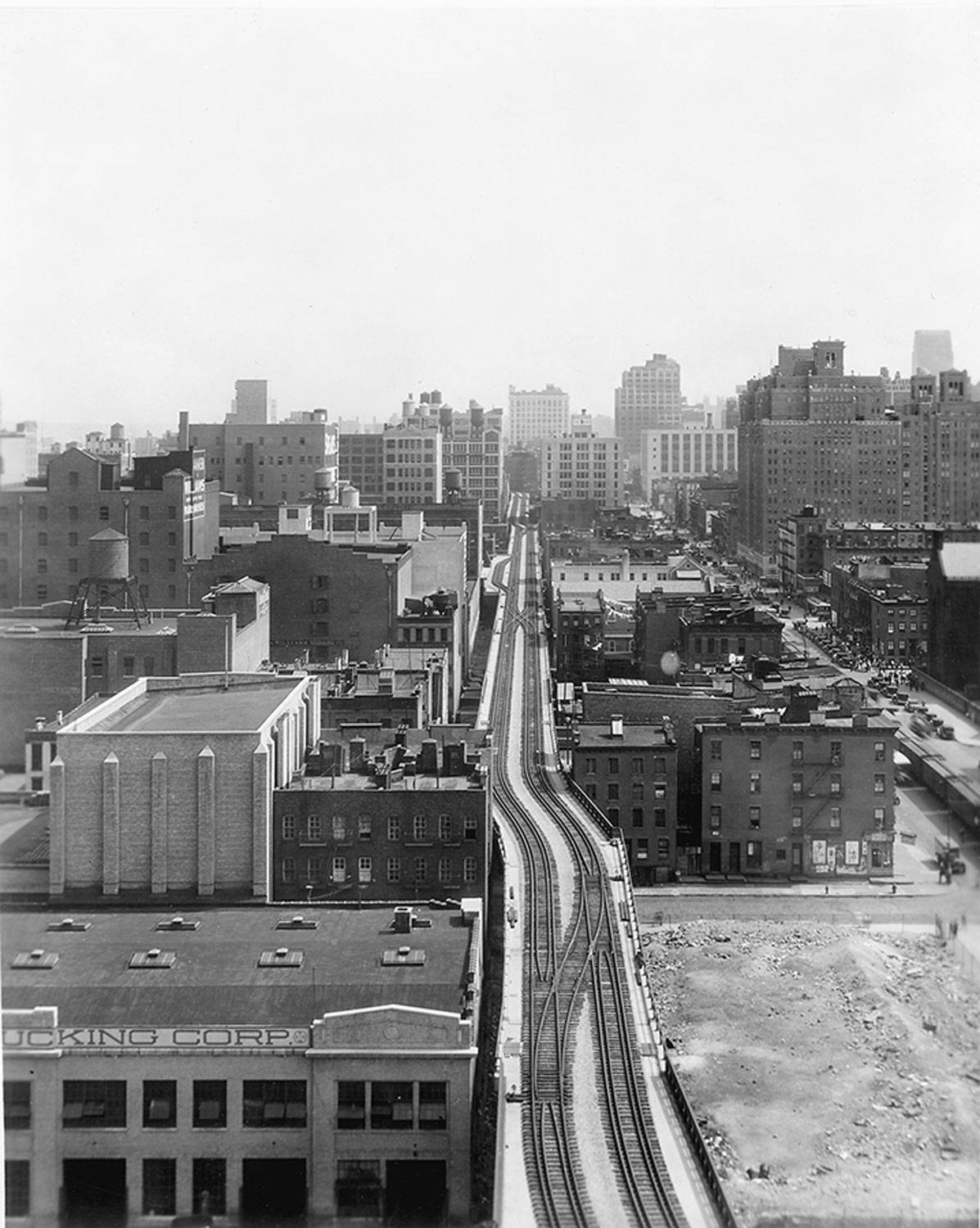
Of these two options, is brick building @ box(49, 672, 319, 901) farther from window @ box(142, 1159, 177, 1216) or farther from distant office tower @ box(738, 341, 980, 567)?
distant office tower @ box(738, 341, 980, 567)

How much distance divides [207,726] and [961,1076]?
865 centimetres

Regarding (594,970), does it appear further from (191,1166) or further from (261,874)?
(191,1166)

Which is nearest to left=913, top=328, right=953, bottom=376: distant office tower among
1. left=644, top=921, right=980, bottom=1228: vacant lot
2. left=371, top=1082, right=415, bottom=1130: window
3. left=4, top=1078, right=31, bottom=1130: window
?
left=644, top=921, right=980, bottom=1228: vacant lot

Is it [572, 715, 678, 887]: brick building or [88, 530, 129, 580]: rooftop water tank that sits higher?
[88, 530, 129, 580]: rooftop water tank

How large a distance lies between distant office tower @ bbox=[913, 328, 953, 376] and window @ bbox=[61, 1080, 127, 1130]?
30.2ft

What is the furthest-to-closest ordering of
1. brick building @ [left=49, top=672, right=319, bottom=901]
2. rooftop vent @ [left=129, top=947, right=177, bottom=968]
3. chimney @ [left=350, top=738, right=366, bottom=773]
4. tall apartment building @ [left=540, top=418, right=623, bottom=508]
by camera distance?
tall apartment building @ [left=540, top=418, right=623, bottom=508] < chimney @ [left=350, top=738, right=366, bottom=773] < brick building @ [left=49, top=672, right=319, bottom=901] < rooftop vent @ [left=129, top=947, right=177, bottom=968]

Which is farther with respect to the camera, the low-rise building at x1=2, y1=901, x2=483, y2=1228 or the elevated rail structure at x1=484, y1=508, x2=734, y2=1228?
the elevated rail structure at x1=484, y1=508, x2=734, y2=1228

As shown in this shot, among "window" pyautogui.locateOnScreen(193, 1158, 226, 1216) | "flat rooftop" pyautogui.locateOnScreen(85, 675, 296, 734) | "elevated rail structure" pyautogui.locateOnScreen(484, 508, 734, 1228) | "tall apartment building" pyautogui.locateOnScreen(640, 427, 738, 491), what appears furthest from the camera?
"tall apartment building" pyautogui.locateOnScreen(640, 427, 738, 491)

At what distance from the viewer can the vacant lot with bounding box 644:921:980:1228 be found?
11.5 meters

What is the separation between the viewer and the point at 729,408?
26.0 m

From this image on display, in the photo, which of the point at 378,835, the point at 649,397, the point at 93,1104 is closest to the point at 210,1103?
the point at 93,1104

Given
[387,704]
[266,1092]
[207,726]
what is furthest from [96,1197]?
[387,704]

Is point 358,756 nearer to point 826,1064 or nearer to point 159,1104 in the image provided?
point 826,1064

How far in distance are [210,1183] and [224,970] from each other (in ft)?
5.43
